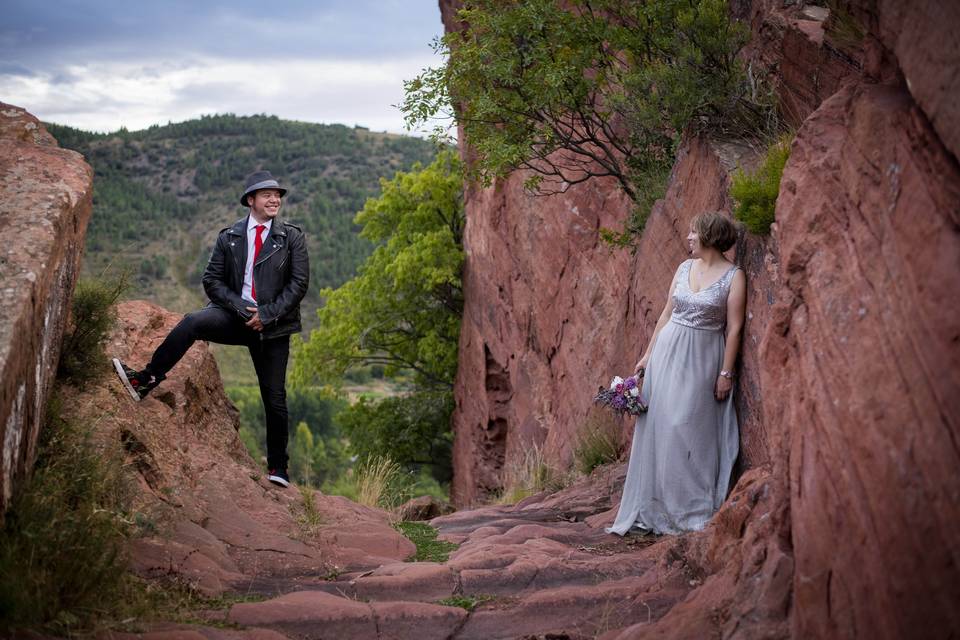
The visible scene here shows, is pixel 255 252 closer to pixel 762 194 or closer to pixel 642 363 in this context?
pixel 642 363

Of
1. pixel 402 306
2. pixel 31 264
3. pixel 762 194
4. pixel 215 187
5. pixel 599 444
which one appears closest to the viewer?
pixel 31 264

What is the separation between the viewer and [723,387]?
6.30 meters

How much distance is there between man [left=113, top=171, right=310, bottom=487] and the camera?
23.0ft

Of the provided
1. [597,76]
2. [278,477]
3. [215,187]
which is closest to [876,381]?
[278,477]

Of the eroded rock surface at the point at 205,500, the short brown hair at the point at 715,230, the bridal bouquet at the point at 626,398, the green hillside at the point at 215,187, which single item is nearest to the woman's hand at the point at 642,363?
the bridal bouquet at the point at 626,398

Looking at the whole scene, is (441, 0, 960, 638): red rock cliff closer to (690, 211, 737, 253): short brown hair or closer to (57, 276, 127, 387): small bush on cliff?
(690, 211, 737, 253): short brown hair

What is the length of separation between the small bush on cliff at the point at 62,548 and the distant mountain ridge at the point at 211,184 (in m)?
41.0

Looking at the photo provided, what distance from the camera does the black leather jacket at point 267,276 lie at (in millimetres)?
7031

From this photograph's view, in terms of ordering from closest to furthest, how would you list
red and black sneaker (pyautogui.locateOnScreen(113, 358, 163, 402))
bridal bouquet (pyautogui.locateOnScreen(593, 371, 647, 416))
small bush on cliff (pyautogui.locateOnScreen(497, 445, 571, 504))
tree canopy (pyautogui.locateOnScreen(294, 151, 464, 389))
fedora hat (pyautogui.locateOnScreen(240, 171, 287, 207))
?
red and black sneaker (pyautogui.locateOnScreen(113, 358, 163, 402)) → bridal bouquet (pyautogui.locateOnScreen(593, 371, 647, 416)) → fedora hat (pyautogui.locateOnScreen(240, 171, 287, 207)) → small bush on cliff (pyautogui.locateOnScreen(497, 445, 571, 504)) → tree canopy (pyautogui.locateOnScreen(294, 151, 464, 389))

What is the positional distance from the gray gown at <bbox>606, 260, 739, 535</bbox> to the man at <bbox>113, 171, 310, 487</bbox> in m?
3.00

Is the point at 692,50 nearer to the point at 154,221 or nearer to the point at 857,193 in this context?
the point at 857,193

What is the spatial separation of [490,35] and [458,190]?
15265 mm

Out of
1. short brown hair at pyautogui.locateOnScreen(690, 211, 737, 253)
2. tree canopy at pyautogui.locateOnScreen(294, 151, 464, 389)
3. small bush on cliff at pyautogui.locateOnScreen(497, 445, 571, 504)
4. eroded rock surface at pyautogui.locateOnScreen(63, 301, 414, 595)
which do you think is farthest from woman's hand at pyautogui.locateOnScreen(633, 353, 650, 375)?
tree canopy at pyautogui.locateOnScreen(294, 151, 464, 389)

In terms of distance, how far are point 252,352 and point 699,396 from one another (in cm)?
354
